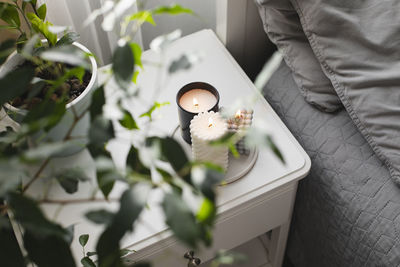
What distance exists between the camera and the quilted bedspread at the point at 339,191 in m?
0.73

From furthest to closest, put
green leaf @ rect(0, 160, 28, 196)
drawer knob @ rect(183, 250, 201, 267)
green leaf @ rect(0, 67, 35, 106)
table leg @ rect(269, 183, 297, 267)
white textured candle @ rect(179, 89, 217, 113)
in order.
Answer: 1. table leg @ rect(269, 183, 297, 267)
2. white textured candle @ rect(179, 89, 217, 113)
3. drawer knob @ rect(183, 250, 201, 267)
4. green leaf @ rect(0, 67, 35, 106)
5. green leaf @ rect(0, 160, 28, 196)

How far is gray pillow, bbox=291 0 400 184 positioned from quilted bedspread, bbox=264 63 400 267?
0.04 metres

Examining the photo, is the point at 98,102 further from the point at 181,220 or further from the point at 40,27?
the point at 40,27

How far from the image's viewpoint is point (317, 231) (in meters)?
0.88

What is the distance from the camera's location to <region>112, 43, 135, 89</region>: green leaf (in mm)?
349

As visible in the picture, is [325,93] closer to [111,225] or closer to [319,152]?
[319,152]

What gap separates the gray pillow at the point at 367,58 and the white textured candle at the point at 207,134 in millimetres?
232

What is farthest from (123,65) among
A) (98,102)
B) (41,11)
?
(41,11)

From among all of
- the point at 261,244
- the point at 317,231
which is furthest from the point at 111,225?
the point at 261,244

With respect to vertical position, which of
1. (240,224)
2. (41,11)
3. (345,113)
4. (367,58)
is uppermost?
(41,11)

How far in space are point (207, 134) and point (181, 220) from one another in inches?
15.0


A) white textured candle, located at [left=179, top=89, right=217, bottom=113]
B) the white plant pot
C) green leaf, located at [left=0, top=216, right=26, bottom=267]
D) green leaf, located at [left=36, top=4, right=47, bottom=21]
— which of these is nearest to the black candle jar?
white textured candle, located at [left=179, top=89, right=217, bottom=113]

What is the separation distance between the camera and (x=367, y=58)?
718 millimetres

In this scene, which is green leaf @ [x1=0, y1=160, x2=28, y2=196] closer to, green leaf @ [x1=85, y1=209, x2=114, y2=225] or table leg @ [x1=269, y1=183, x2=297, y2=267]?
green leaf @ [x1=85, y1=209, x2=114, y2=225]
